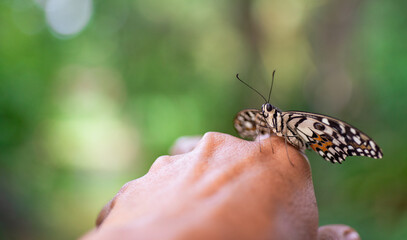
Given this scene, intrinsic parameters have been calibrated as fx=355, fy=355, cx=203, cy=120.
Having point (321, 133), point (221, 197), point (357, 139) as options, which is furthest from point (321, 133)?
point (221, 197)

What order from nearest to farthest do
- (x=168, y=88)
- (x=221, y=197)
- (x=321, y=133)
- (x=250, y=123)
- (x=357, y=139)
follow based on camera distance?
1. (x=221, y=197)
2. (x=357, y=139)
3. (x=321, y=133)
4. (x=250, y=123)
5. (x=168, y=88)

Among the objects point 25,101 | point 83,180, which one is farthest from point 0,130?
point 83,180

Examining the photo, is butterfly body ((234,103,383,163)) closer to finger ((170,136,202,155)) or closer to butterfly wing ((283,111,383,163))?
butterfly wing ((283,111,383,163))

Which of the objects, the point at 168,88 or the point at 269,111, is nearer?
the point at 269,111

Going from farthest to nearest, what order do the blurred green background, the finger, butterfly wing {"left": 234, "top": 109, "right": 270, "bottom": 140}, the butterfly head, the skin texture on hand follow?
the blurred green background < the finger < butterfly wing {"left": 234, "top": 109, "right": 270, "bottom": 140} < the butterfly head < the skin texture on hand

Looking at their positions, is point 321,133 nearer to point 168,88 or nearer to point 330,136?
point 330,136

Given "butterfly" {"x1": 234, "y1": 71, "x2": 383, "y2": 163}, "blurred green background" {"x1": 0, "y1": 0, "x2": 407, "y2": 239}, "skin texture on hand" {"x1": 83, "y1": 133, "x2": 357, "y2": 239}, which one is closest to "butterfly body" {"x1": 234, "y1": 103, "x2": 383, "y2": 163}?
"butterfly" {"x1": 234, "y1": 71, "x2": 383, "y2": 163}
